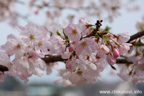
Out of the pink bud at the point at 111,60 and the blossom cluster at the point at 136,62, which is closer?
the pink bud at the point at 111,60

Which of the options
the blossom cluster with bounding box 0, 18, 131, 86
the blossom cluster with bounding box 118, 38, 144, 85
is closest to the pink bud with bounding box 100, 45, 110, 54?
the blossom cluster with bounding box 0, 18, 131, 86

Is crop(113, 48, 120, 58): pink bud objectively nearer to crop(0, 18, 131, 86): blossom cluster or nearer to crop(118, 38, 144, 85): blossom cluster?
crop(0, 18, 131, 86): blossom cluster

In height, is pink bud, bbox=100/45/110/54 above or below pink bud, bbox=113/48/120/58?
above

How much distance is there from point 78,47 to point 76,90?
891 inches

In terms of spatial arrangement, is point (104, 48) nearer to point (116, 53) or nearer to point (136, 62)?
point (116, 53)

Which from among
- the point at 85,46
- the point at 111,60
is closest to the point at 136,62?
the point at 111,60

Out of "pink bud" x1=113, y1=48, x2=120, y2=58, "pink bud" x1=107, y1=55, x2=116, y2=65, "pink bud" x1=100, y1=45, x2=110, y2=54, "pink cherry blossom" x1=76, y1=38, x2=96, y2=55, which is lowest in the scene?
"pink bud" x1=107, y1=55, x2=116, y2=65

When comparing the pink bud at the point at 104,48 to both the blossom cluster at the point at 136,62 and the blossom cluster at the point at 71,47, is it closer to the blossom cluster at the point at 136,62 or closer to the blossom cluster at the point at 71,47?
the blossom cluster at the point at 71,47

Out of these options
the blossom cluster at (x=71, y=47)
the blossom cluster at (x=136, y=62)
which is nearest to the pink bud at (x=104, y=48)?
the blossom cluster at (x=71, y=47)

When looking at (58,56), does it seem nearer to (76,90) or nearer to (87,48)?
(87,48)

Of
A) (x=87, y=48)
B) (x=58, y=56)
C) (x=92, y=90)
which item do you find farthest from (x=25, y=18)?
(x=92, y=90)

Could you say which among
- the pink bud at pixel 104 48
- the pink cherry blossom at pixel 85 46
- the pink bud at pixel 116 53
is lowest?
the pink bud at pixel 116 53

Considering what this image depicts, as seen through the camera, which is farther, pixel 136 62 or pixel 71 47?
pixel 136 62

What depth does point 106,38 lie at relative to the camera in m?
0.90
